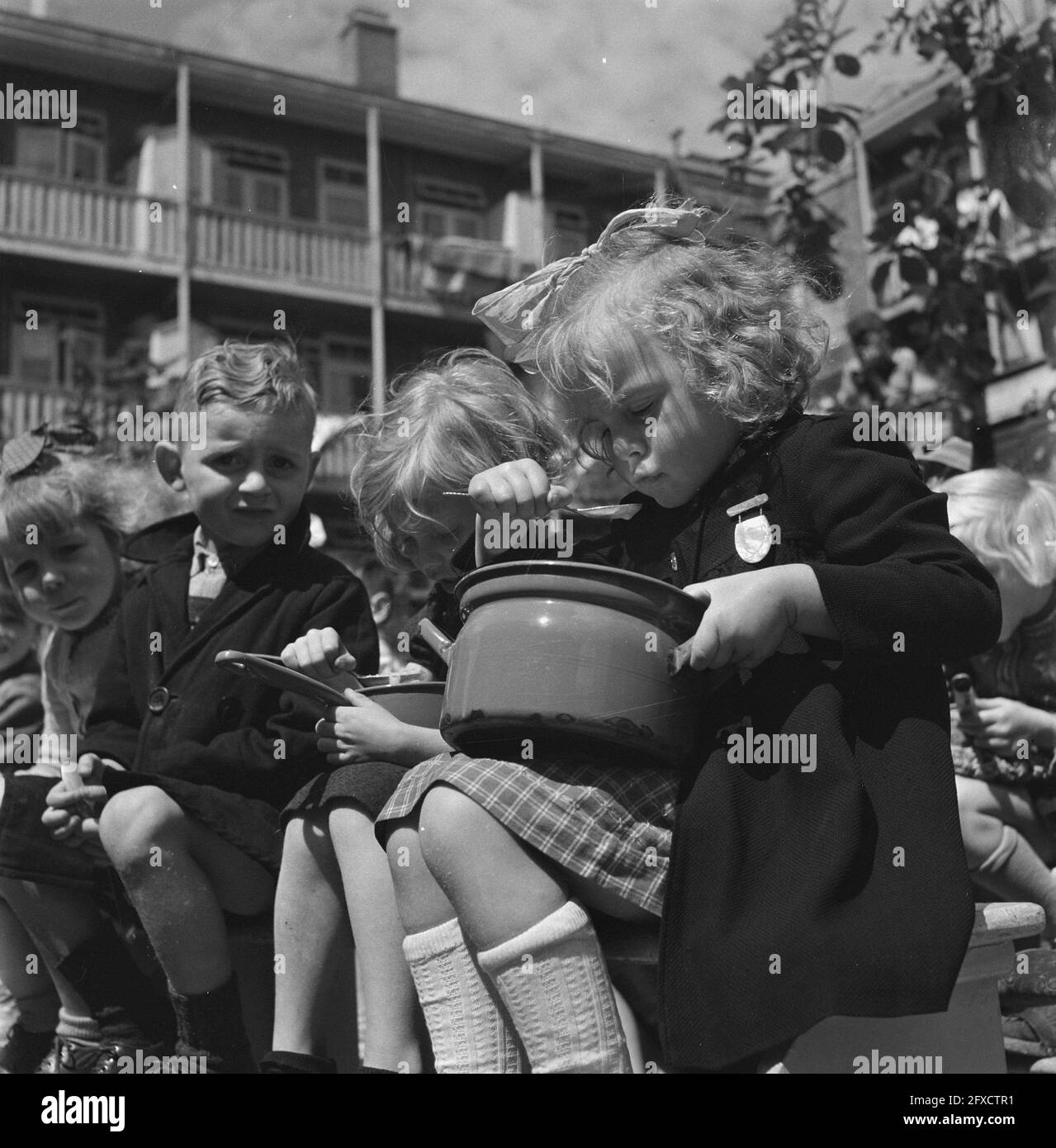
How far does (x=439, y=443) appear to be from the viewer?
7.16ft

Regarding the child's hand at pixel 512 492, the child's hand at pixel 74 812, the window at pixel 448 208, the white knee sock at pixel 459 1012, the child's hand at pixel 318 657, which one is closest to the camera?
the white knee sock at pixel 459 1012

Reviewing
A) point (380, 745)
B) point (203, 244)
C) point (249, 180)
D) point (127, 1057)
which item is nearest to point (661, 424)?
point (380, 745)

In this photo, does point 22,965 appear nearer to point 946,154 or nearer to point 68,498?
point 68,498

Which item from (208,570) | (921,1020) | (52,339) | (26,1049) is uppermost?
(52,339)

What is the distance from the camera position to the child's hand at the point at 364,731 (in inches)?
71.7

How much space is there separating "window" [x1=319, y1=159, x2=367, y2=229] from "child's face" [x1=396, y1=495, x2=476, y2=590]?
1162cm

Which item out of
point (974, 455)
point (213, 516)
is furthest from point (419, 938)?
point (974, 455)

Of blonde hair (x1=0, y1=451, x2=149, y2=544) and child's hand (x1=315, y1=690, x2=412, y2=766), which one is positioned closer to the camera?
child's hand (x1=315, y1=690, x2=412, y2=766)

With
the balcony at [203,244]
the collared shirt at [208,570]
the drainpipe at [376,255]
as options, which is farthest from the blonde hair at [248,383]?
the balcony at [203,244]

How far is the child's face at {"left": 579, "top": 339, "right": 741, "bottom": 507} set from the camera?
1648 mm

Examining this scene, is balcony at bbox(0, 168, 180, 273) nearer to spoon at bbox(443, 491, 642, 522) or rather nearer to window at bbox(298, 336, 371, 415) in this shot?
window at bbox(298, 336, 371, 415)

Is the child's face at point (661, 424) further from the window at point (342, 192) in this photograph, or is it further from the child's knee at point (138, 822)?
the window at point (342, 192)

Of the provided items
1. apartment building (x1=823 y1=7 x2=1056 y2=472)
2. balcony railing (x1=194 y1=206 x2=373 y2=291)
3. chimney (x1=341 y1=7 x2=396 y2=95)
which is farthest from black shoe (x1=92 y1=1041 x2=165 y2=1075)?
balcony railing (x1=194 y1=206 x2=373 y2=291)

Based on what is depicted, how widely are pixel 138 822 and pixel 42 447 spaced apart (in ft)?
3.84
